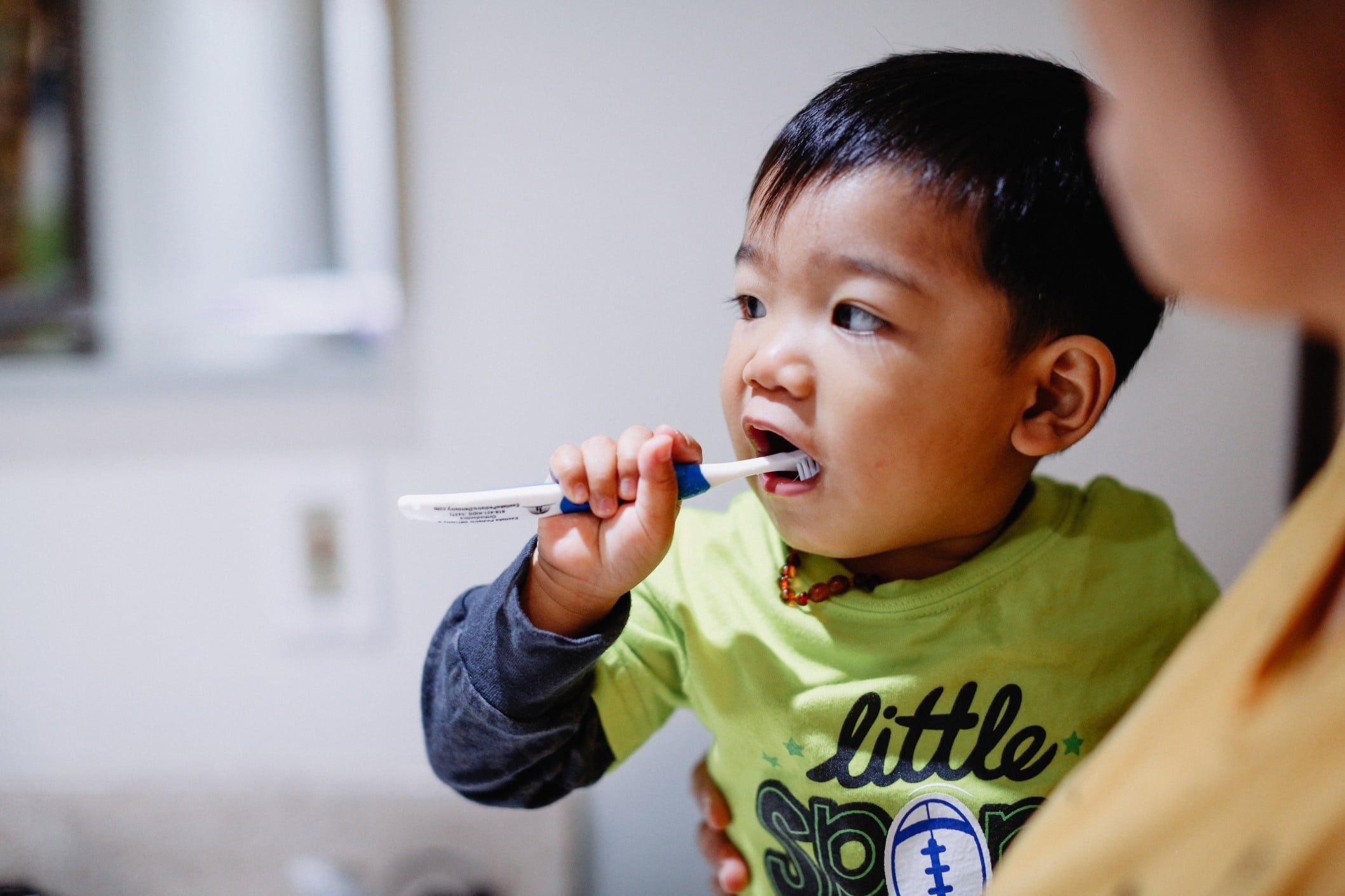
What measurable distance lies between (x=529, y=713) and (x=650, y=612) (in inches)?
4.8

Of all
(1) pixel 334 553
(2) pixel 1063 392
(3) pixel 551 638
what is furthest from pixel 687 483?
(1) pixel 334 553

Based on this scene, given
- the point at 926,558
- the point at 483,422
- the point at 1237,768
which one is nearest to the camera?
the point at 1237,768

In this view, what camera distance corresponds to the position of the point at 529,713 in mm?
586

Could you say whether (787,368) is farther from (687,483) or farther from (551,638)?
(551,638)

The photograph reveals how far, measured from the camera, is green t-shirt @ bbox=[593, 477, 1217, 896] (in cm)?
58

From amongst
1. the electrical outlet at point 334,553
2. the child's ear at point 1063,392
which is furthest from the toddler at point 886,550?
the electrical outlet at point 334,553

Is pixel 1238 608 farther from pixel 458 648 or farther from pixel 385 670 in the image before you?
pixel 385 670

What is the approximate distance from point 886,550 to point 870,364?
0.15 metres

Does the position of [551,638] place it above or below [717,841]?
above

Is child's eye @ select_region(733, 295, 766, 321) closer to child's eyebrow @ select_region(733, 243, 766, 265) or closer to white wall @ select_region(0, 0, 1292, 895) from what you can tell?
child's eyebrow @ select_region(733, 243, 766, 265)

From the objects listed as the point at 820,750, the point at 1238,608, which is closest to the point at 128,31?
the point at 820,750

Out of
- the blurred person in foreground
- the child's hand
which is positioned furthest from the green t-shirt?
the blurred person in foreground

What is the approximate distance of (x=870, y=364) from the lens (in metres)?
0.54

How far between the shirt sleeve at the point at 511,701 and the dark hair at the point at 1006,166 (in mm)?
295
